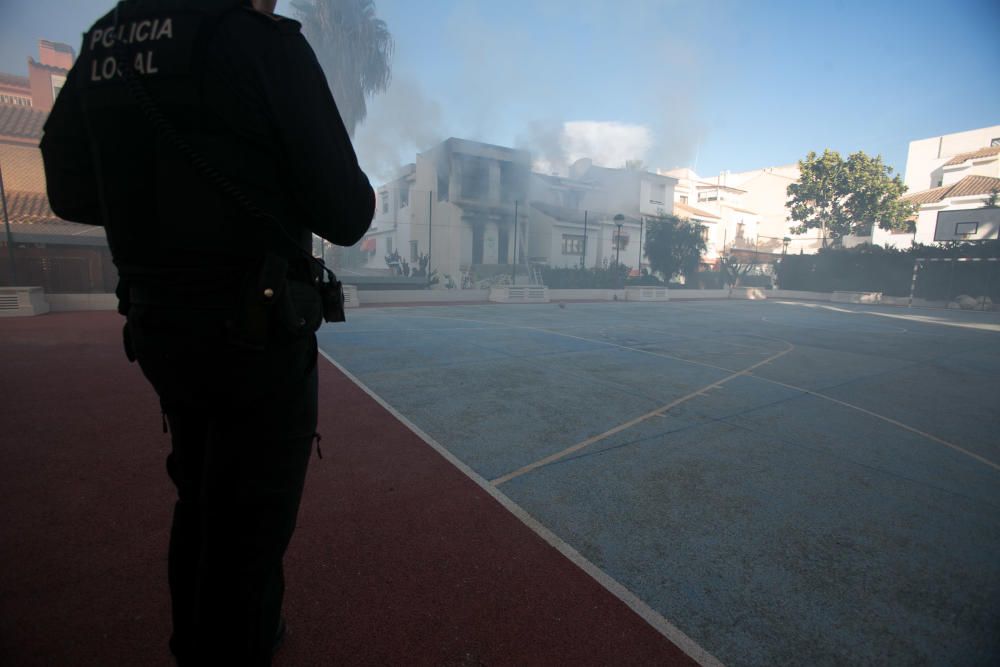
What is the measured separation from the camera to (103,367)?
6.62m

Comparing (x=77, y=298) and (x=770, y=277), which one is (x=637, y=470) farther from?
(x=770, y=277)

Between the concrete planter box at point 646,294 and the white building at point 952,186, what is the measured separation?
1707 centimetres

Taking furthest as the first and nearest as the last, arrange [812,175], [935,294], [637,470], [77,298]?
[812,175] < [935,294] < [77,298] < [637,470]

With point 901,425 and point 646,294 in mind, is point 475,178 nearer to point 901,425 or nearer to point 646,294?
point 646,294

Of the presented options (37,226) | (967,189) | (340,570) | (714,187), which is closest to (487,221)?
(37,226)

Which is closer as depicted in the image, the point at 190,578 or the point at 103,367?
the point at 190,578

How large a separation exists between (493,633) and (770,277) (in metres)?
46.8

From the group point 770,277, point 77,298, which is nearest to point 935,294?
point 770,277

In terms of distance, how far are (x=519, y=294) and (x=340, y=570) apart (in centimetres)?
2097

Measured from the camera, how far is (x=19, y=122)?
19.3 meters

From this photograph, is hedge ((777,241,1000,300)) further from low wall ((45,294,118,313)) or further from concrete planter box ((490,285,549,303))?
low wall ((45,294,118,313))

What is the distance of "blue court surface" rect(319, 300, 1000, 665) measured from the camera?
2.22 m

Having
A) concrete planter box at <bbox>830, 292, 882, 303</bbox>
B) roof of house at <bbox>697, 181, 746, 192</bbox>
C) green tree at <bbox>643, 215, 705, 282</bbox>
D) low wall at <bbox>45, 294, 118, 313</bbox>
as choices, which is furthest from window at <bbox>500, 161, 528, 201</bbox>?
roof of house at <bbox>697, 181, 746, 192</bbox>

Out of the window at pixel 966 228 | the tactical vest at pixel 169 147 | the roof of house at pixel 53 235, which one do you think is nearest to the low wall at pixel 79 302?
the roof of house at pixel 53 235
